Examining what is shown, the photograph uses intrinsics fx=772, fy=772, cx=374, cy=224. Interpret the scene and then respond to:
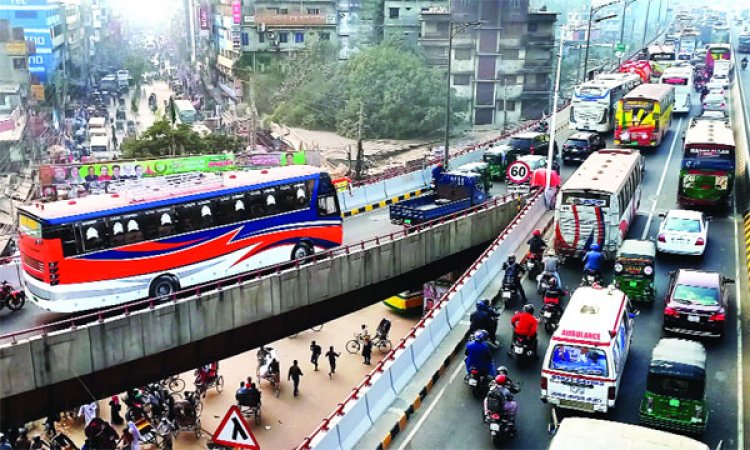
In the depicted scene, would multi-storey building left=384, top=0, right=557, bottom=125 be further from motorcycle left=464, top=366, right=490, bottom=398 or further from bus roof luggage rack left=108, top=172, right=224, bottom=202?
motorcycle left=464, top=366, right=490, bottom=398

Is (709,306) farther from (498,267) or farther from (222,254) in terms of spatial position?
(222,254)

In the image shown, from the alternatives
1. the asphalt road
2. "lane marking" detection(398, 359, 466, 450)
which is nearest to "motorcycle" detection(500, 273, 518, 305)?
the asphalt road

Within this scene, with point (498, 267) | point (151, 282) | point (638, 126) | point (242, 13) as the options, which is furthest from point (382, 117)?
point (151, 282)

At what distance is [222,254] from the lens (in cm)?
2191

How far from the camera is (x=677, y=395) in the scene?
568 inches

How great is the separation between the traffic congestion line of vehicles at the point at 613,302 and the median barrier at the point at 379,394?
68.2 inches

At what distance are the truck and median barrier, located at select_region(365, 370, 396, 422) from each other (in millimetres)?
12870

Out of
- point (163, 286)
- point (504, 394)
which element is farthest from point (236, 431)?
point (163, 286)

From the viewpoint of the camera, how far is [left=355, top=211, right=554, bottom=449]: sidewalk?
15.1m

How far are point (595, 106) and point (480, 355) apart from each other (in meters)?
31.6

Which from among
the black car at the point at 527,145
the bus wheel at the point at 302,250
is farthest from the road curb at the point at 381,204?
the bus wheel at the point at 302,250

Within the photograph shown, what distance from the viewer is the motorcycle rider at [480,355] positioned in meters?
16.1

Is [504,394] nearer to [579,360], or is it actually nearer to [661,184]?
[579,360]

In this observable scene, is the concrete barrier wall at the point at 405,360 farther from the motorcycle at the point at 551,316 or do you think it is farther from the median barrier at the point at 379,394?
the motorcycle at the point at 551,316
